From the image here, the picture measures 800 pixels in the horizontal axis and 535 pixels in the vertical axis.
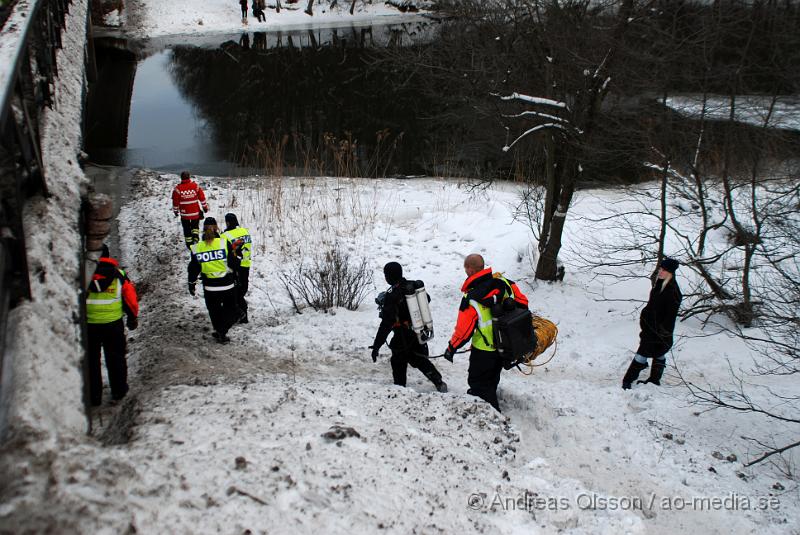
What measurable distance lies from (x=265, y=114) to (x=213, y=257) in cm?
1659

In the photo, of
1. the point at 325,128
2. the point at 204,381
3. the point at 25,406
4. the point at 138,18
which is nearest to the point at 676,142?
the point at 204,381

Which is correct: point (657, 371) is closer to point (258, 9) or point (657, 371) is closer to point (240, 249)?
point (240, 249)

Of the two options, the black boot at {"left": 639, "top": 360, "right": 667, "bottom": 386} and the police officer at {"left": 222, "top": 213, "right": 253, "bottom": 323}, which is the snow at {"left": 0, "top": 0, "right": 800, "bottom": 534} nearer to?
the black boot at {"left": 639, "top": 360, "right": 667, "bottom": 386}

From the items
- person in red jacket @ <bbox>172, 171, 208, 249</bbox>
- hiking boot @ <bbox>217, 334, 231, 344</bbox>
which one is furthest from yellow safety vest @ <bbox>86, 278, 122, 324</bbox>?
person in red jacket @ <bbox>172, 171, 208, 249</bbox>

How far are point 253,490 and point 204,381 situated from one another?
245 centimetres

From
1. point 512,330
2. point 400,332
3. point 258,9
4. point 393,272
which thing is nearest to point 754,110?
A: point 512,330

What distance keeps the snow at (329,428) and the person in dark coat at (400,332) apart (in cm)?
33

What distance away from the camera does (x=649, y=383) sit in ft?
23.4

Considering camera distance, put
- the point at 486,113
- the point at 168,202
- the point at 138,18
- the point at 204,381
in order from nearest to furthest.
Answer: the point at 204,381, the point at 486,113, the point at 168,202, the point at 138,18

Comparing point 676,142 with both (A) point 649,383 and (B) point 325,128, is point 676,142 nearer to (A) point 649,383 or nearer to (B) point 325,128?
(A) point 649,383

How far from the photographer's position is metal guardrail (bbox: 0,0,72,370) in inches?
142

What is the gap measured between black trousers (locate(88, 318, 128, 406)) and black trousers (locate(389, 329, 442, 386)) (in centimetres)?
270

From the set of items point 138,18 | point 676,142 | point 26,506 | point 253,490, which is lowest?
point 253,490

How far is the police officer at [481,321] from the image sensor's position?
588 centimetres
